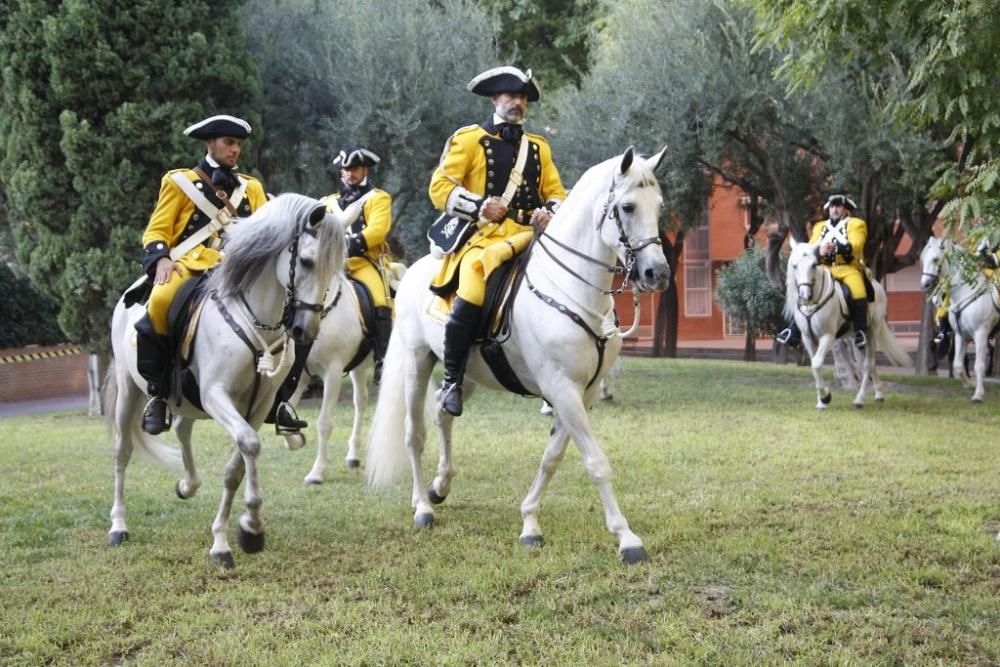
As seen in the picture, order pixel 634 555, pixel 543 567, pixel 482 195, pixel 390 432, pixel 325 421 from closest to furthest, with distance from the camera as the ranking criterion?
pixel 543 567, pixel 634 555, pixel 482 195, pixel 390 432, pixel 325 421

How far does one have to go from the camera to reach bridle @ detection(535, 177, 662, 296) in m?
5.98

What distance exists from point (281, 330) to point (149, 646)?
213cm

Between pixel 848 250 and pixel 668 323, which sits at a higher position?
pixel 848 250

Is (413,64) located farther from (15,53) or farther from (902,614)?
(902,614)

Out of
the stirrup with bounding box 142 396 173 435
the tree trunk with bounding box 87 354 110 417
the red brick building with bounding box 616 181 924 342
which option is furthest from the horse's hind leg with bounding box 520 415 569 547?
the red brick building with bounding box 616 181 924 342

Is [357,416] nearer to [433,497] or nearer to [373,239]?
[373,239]

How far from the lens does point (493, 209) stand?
691cm

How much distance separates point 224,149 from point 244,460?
202 centimetres

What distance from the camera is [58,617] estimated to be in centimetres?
524

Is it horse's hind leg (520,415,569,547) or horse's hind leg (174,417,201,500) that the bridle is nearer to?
horse's hind leg (520,415,569,547)

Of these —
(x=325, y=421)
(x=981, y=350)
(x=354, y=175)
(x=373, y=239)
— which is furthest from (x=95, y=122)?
(x=981, y=350)

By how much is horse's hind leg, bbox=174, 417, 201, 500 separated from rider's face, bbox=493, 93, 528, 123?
310cm

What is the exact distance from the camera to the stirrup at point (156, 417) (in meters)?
6.68

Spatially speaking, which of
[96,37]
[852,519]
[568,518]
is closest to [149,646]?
[568,518]
